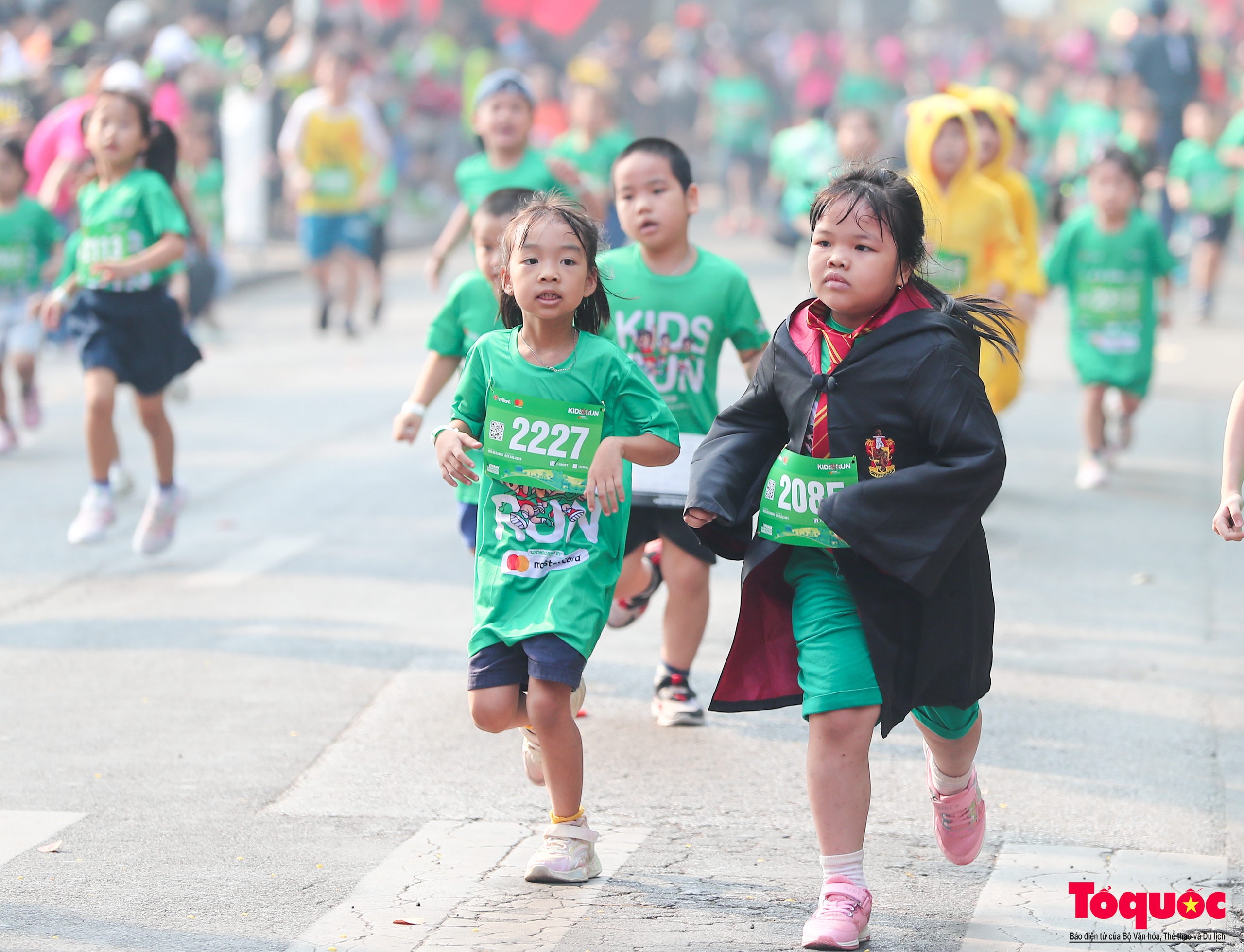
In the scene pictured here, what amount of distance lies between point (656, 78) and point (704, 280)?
2389 cm

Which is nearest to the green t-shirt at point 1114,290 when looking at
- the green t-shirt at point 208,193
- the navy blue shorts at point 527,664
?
the navy blue shorts at point 527,664

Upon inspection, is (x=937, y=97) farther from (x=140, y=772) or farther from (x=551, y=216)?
(x=140, y=772)

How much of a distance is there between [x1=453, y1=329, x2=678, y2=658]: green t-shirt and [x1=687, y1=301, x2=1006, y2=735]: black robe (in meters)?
0.28

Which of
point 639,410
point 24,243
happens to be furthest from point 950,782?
point 24,243

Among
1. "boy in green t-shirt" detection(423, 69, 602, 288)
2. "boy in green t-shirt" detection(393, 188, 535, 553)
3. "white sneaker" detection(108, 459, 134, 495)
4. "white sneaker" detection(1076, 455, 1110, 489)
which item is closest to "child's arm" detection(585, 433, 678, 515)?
"boy in green t-shirt" detection(393, 188, 535, 553)

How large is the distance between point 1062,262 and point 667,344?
14.4 ft

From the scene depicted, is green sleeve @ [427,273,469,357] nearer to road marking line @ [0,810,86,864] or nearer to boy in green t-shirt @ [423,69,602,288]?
road marking line @ [0,810,86,864]

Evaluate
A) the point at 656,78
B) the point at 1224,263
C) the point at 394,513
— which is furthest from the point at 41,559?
the point at 656,78

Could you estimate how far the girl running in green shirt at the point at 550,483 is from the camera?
12.3 feet

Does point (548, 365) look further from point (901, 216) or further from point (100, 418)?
point (100, 418)

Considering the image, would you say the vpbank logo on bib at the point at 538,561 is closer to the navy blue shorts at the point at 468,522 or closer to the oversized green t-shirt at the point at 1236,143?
the navy blue shorts at the point at 468,522

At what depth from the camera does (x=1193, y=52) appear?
1727 cm

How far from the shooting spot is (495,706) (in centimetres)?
375

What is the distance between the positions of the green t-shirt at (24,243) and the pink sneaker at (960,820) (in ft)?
22.4
